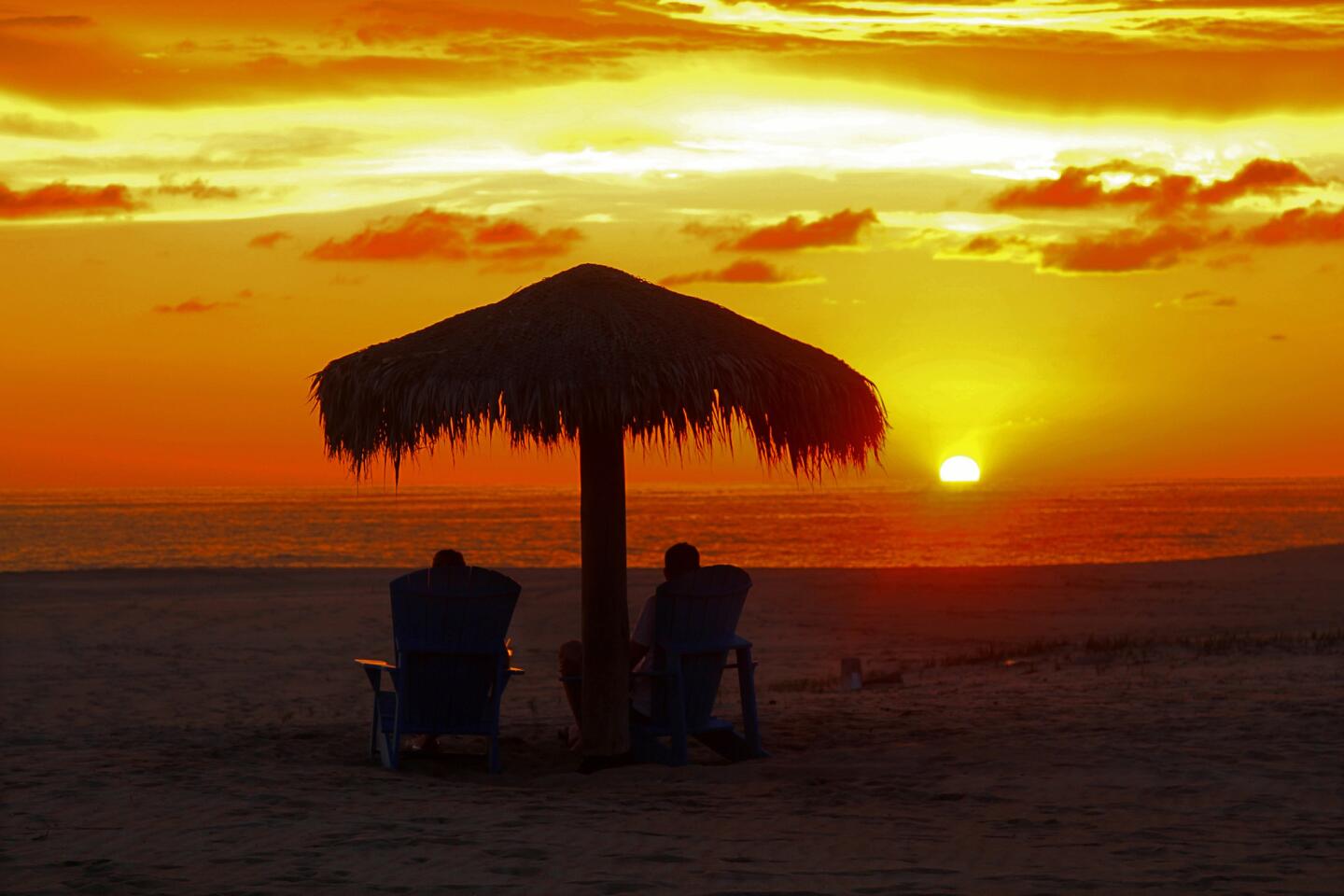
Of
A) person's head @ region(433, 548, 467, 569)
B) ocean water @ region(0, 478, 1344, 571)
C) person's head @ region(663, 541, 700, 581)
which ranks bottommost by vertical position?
ocean water @ region(0, 478, 1344, 571)

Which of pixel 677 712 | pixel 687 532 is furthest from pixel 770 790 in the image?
pixel 687 532

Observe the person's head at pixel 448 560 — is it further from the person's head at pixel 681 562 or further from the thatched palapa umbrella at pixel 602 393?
the person's head at pixel 681 562

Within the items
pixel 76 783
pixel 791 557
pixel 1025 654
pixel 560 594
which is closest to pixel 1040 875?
pixel 76 783

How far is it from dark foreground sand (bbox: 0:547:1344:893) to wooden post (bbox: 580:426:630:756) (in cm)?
37

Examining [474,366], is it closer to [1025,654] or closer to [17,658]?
[1025,654]

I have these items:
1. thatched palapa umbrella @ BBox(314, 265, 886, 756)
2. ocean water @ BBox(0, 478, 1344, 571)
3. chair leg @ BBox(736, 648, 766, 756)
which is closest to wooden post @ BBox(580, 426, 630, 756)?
thatched palapa umbrella @ BBox(314, 265, 886, 756)

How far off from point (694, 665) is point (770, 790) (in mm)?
1323

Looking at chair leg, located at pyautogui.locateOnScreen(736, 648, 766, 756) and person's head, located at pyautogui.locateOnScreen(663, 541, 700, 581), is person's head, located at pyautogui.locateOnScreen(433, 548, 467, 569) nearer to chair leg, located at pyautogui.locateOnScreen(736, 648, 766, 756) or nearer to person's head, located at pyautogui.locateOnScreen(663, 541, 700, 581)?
person's head, located at pyautogui.locateOnScreen(663, 541, 700, 581)

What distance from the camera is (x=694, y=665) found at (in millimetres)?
8680

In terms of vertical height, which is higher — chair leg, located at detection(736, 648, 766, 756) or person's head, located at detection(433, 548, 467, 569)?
person's head, located at detection(433, 548, 467, 569)

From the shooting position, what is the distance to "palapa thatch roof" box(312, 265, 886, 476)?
790 centimetres

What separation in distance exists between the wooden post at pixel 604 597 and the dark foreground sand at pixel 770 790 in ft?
1.21

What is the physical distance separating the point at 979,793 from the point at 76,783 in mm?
4549

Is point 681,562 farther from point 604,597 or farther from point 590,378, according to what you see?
point 590,378
